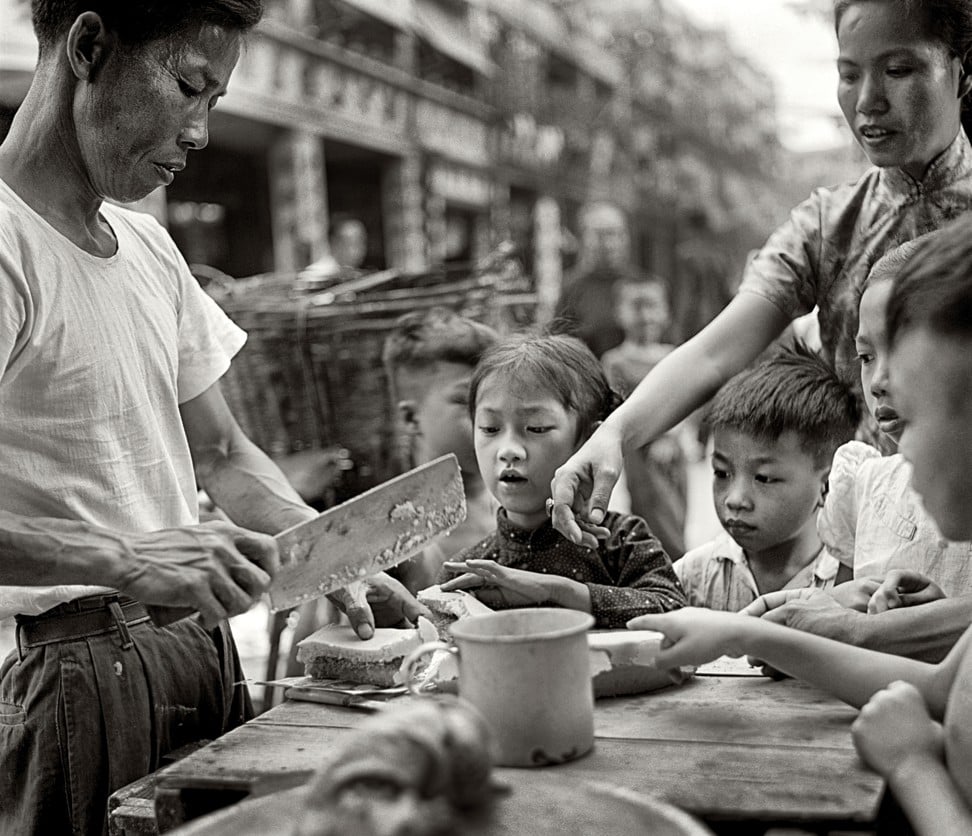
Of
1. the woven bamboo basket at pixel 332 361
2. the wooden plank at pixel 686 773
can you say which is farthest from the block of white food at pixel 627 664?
the woven bamboo basket at pixel 332 361

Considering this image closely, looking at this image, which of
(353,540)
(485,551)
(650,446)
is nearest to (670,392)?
(485,551)

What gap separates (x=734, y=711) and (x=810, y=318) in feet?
8.04

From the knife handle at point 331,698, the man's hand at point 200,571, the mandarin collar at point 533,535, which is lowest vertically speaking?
the knife handle at point 331,698

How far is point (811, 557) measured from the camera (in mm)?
2670

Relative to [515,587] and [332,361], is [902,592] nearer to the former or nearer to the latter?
[515,587]

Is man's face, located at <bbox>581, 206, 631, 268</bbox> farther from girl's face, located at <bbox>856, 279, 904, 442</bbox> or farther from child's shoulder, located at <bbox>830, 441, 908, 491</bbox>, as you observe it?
girl's face, located at <bbox>856, 279, 904, 442</bbox>

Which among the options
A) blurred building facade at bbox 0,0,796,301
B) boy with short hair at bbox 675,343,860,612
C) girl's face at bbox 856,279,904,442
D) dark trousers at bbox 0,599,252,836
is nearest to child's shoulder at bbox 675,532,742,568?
boy with short hair at bbox 675,343,860,612

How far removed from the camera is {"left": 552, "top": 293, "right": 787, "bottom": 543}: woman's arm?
212cm

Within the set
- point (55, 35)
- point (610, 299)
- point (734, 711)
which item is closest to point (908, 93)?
point (734, 711)

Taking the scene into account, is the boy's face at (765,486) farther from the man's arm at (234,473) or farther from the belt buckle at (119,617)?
the belt buckle at (119,617)

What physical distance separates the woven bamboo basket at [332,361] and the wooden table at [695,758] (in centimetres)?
204

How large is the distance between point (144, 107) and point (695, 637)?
1279 mm

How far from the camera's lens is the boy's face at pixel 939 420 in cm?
136

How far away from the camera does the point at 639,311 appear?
6.34 m
